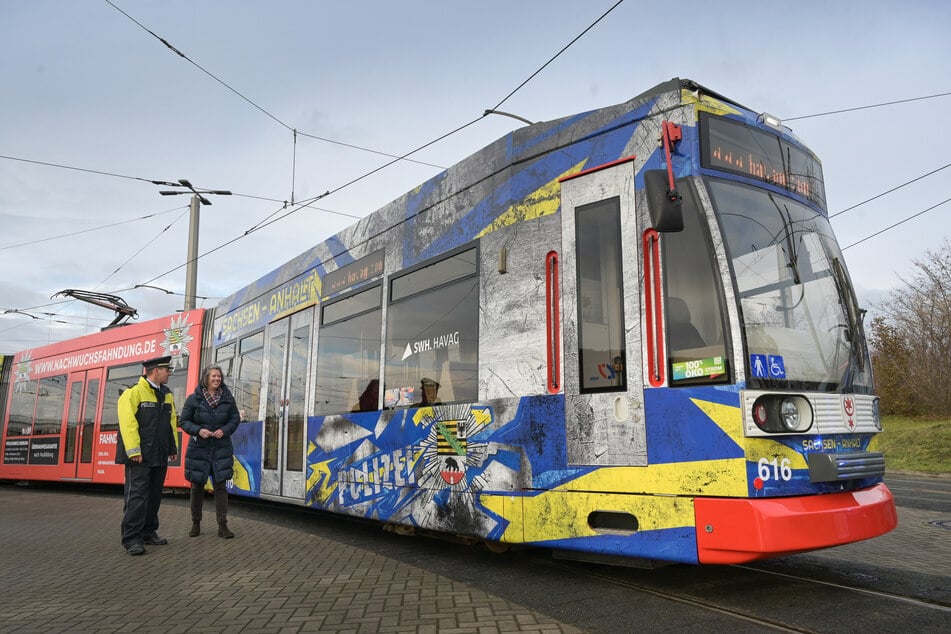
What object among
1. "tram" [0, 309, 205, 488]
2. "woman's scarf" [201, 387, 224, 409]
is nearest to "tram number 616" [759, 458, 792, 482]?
"woman's scarf" [201, 387, 224, 409]

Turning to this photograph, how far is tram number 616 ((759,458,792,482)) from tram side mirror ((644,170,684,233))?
141 centimetres

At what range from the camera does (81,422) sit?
13.6 metres

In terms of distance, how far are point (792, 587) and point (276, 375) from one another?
250 inches

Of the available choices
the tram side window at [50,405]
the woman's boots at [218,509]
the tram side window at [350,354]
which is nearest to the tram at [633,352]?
the tram side window at [350,354]

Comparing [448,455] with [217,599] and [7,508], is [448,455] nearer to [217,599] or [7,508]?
[217,599]

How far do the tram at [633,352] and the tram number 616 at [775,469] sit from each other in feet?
0.04

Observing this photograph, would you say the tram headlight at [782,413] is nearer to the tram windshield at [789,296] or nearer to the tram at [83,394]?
the tram windshield at [789,296]

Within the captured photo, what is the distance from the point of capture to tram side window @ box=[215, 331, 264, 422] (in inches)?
370

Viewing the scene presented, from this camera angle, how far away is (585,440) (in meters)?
4.61

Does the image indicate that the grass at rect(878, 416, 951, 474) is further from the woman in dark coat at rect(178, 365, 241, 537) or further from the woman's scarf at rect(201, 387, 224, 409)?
the woman's scarf at rect(201, 387, 224, 409)

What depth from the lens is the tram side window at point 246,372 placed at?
30.9 feet

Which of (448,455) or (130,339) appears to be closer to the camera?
(448,455)

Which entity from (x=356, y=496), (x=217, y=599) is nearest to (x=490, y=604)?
(x=217, y=599)

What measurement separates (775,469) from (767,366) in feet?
1.91
